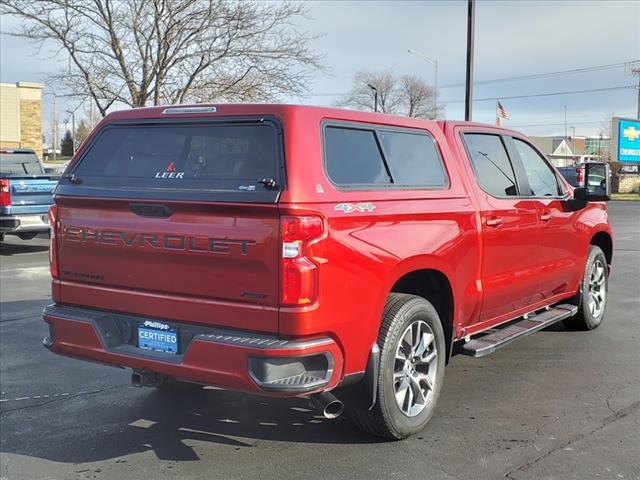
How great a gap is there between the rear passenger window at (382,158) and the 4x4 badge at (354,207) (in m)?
0.15

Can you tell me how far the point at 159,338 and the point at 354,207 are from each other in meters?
1.32

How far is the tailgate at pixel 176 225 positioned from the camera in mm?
3596

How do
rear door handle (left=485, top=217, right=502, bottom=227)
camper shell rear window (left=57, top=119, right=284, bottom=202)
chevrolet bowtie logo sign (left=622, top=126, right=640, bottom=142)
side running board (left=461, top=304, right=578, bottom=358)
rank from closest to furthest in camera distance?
1. camper shell rear window (left=57, top=119, right=284, bottom=202)
2. side running board (left=461, top=304, right=578, bottom=358)
3. rear door handle (left=485, top=217, right=502, bottom=227)
4. chevrolet bowtie logo sign (left=622, top=126, right=640, bottom=142)

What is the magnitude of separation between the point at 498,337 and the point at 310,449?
5.95 feet

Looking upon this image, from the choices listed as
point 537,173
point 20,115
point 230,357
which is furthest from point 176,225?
point 20,115

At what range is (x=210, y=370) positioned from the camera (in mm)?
3688

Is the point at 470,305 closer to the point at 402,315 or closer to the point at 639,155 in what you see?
the point at 402,315

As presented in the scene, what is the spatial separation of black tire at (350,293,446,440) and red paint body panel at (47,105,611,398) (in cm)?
18

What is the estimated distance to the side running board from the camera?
4886 mm

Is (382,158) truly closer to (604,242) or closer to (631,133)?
(604,242)

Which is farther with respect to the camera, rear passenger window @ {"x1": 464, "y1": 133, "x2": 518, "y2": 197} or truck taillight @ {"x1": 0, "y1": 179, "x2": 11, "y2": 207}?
truck taillight @ {"x1": 0, "y1": 179, "x2": 11, "y2": 207}

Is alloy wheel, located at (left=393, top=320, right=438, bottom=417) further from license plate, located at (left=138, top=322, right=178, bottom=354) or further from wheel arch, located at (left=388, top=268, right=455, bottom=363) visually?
license plate, located at (left=138, top=322, right=178, bottom=354)

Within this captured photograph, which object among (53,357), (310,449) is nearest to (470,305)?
(310,449)

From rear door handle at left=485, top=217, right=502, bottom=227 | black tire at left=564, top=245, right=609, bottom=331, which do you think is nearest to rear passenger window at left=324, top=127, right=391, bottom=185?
rear door handle at left=485, top=217, right=502, bottom=227
